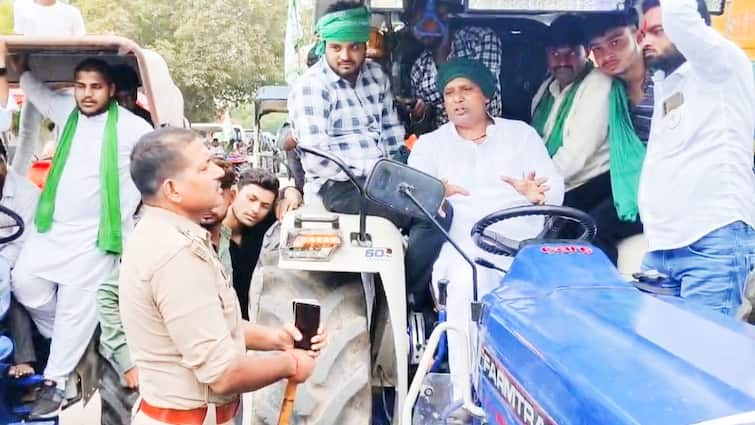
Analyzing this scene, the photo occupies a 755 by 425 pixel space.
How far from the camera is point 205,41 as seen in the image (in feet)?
81.5

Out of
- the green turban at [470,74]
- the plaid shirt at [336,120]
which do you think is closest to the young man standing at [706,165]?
the green turban at [470,74]

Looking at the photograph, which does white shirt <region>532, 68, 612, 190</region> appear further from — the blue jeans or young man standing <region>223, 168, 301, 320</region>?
young man standing <region>223, 168, 301, 320</region>

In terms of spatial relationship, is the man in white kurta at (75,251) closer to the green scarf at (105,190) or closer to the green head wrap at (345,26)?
the green scarf at (105,190)

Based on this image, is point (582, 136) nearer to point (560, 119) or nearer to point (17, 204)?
point (560, 119)

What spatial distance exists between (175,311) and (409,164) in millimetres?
1613

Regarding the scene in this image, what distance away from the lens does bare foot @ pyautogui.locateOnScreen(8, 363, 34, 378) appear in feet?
11.4

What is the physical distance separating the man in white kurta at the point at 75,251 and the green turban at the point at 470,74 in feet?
4.85

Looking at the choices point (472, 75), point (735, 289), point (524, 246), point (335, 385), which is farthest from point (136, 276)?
point (735, 289)

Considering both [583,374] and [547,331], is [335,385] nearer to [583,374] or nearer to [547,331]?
[547,331]

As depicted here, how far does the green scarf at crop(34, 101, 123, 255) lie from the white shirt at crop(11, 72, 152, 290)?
25mm

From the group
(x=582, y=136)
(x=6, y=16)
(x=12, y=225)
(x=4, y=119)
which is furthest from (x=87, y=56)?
(x=6, y=16)

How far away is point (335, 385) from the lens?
279cm

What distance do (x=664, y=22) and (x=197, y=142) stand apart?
66.3 inches

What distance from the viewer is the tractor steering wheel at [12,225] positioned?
3.54 meters
